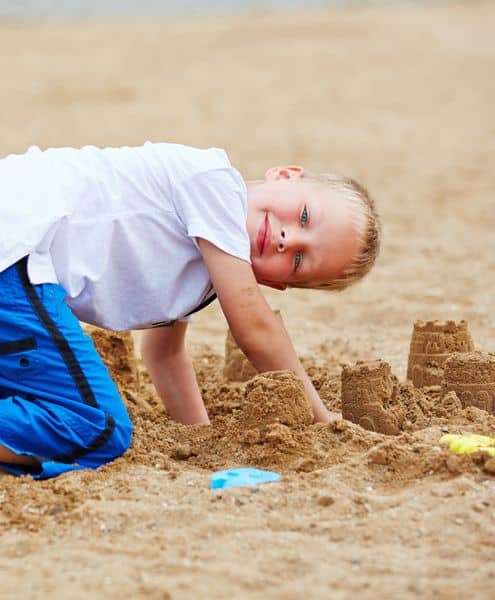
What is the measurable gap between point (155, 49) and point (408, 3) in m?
6.83

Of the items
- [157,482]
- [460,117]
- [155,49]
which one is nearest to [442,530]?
[157,482]

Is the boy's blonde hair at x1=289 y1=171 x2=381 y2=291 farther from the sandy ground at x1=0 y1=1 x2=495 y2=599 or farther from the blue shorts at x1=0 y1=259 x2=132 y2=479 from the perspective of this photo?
the blue shorts at x1=0 y1=259 x2=132 y2=479

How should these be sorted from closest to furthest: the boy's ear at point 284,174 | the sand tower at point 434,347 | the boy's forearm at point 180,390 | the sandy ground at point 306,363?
the sandy ground at point 306,363 < the boy's ear at point 284,174 < the boy's forearm at point 180,390 < the sand tower at point 434,347

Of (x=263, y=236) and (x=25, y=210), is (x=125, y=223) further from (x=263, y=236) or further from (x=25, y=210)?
(x=263, y=236)

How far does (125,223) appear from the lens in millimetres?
3090

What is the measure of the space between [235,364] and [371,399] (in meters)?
0.94

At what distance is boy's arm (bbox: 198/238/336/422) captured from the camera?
303 centimetres

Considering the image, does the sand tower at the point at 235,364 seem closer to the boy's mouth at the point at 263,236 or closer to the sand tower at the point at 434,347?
the sand tower at the point at 434,347

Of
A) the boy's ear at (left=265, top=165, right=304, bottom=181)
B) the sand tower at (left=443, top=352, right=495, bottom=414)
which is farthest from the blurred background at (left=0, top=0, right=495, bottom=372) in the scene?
the boy's ear at (left=265, top=165, right=304, bottom=181)

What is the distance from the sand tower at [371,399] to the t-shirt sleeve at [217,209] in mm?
531

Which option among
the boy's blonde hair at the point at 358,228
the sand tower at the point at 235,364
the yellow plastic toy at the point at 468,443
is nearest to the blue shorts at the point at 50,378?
the boy's blonde hair at the point at 358,228

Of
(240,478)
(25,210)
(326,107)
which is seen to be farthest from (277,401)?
(326,107)

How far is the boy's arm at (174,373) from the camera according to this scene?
360 centimetres

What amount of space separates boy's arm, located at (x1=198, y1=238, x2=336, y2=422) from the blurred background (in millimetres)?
1215
